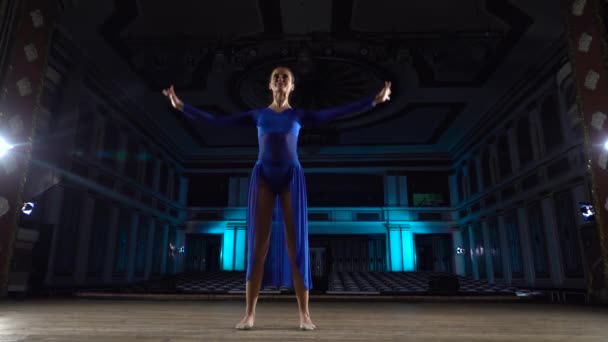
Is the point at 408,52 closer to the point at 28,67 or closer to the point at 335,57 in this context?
the point at 335,57

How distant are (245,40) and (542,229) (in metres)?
7.61

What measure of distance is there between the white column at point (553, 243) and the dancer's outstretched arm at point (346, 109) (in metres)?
7.50

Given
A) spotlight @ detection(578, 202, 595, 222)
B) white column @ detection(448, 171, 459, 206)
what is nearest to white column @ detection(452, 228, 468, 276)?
white column @ detection(448, 171, 459, 206)

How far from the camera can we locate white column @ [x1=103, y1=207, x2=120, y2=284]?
368 inches

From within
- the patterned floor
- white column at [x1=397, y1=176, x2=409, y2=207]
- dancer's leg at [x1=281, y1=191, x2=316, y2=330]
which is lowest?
the patterned floor

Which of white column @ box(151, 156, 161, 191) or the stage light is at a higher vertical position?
white column @ box(151, 156, 161, 191)

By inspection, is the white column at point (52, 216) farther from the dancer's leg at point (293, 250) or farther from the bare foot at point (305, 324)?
the bare foot at point (305, 324)

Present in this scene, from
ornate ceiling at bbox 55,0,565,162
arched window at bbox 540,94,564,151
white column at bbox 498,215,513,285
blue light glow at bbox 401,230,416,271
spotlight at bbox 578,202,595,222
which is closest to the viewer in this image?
spotlight at bbox 578,202,595,222

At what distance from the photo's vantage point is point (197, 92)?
10.0m

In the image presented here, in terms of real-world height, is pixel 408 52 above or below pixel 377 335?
above

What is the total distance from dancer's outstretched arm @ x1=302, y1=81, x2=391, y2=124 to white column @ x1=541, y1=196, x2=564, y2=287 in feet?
24.6

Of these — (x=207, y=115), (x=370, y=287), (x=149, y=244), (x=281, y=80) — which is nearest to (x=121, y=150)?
→ (x=149, y=244)

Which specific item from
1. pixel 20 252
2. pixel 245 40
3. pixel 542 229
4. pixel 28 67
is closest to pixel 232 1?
pixel 245 40

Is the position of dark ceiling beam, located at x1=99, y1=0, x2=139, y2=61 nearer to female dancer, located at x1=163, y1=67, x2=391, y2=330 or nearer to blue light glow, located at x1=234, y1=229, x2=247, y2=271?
female dancer, located at x1=163, y1=67, x2=391, y2=330
